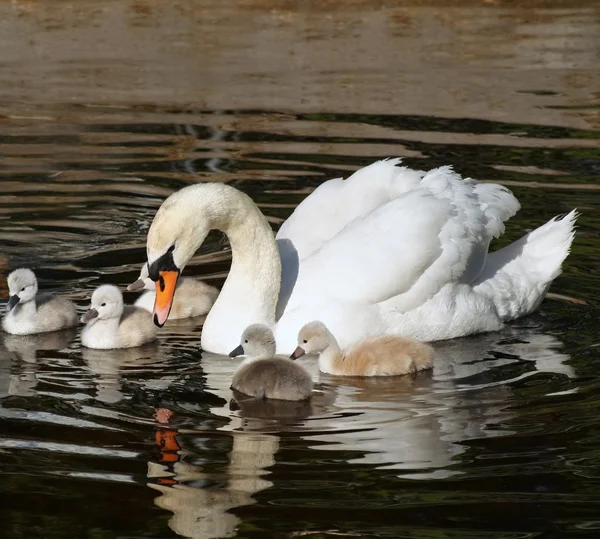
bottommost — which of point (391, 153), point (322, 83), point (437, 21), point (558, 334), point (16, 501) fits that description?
point (16, 501)

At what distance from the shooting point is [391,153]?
526 inches

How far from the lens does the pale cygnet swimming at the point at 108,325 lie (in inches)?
346

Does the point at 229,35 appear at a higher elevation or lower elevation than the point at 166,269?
higher

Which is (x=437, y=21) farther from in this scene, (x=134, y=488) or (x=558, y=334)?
(x=134, y=488)

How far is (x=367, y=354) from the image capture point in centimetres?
815

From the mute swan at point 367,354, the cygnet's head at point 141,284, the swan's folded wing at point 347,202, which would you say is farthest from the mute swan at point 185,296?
the mute swan at point 367,354

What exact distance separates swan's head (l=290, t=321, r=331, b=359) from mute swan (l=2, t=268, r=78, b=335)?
5.72 feet

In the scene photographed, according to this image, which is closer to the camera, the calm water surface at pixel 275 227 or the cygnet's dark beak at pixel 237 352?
the calm water surface at pixel 275 227

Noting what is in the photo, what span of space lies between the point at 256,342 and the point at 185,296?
4.78ft

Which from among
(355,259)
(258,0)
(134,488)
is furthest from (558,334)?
(258,0)

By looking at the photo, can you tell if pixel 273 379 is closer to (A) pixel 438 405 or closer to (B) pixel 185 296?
(A) pixel 438 405

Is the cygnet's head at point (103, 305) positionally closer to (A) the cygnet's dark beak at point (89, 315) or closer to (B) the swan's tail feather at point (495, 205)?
(A) the cygnet's dark beak at point (89, 315)

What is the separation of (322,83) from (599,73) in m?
3.31

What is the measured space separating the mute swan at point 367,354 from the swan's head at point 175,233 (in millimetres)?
821
